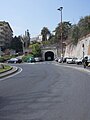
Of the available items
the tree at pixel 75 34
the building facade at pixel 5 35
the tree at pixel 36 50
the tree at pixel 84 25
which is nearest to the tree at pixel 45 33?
the building facade at pixel 5 35

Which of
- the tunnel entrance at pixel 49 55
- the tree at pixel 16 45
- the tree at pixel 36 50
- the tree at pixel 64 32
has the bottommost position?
the tunnel entrance at pixel 49 55

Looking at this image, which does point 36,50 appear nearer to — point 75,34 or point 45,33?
point 75,34

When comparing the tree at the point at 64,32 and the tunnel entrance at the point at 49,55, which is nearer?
the tunnel entrance at the point at 49,55

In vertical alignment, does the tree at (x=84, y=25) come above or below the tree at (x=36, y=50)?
above

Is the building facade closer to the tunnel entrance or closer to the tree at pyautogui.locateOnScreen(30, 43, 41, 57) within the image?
the tunnel entrance

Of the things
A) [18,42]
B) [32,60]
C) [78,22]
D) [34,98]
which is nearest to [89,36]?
[78,22]

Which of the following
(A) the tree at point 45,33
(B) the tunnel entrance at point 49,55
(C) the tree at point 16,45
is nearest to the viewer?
(B) the tunnel entrance at point 49,55

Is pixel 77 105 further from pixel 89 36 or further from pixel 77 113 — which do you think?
pixel 89 36

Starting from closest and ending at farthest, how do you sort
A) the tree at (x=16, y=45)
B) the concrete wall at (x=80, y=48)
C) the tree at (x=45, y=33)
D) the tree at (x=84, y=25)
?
the concrete wall at (x=80, y=48) → the tree at (x=84, y=25) → the tree at (x=16, y=45) → the tree at (x=45, y=33)

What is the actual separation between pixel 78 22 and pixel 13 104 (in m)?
78.9

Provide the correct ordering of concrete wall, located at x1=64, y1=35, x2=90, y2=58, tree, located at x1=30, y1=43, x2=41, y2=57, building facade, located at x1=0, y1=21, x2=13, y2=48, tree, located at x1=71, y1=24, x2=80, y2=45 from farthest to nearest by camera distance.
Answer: building facade, located at x1=0, y1=21, x2=13, y2=48, tree, located at x1=30, y1=43, x2=41, y2=57, tree, located at x1=71, y1=24, x2=80, y2=45, concrete wall, located at x1=64, y1=35, x2=90, y2=58

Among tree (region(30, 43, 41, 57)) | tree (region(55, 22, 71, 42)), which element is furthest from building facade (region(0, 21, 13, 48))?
tree (region(30, 43, 41, 57))

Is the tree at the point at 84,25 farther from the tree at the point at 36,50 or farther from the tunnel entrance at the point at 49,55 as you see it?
the tunnel entrance at the point at 49,55

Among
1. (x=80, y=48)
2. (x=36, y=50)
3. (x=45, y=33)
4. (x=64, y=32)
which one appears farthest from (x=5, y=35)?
(x=80, y=48)
